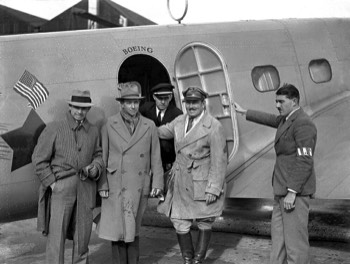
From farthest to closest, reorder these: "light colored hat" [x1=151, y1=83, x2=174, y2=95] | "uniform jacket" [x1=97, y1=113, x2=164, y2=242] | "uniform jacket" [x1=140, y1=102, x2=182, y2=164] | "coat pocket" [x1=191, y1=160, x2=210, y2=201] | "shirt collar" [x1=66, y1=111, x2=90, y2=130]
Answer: "uniform jacket" [x1=140, y1=102, x2=182, y2=164]
"light colored hat" [x1=151, y1=83, x2=174, y2=95]
"coat pocket" [x1=191, y1=160, x2=210, y2=201]
"uniform jacket" [x1=97, y1=113, x2=164, y2=242]
"shirt collar" [x1=66, y1=111, x2=90, y2=130]

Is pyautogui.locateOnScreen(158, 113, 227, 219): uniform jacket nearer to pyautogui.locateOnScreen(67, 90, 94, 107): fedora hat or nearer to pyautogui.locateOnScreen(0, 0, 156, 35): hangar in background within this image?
pyautogui.locateOnScreen(67, 90, 94, 107): fedora hat

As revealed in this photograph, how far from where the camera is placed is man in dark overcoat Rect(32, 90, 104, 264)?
21.7 ft

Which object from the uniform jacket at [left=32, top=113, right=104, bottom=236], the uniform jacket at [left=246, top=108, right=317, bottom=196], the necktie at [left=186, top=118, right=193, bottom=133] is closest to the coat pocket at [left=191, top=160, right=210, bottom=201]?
the necktie at [left=186, top=118, right=193, bottom=133]

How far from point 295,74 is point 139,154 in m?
4.04

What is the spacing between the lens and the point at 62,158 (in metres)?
6.65

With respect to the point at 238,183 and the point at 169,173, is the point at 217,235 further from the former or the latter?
the point at 169,173

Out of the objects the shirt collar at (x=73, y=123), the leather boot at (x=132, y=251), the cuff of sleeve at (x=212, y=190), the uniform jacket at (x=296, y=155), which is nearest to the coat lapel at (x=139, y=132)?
the shirt collar at (x=73, y=123)

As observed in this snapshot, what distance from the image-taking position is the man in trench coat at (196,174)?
23.0 ft

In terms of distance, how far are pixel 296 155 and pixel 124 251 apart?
2.40 meters

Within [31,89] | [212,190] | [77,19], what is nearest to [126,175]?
[212,190]

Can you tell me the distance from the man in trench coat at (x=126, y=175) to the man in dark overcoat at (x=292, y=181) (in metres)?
1.48

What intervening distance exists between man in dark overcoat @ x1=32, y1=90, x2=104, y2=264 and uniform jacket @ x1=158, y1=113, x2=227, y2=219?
1.04 metres

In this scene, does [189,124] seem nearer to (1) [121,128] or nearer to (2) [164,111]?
(2) [164,111]

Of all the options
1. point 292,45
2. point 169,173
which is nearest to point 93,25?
point 292,45
